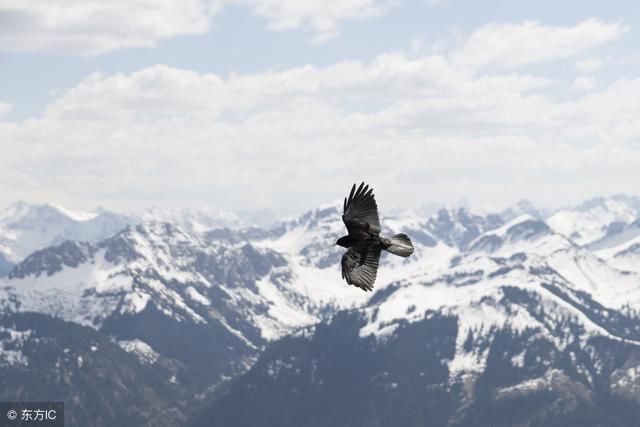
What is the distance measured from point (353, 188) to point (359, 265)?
3.83m

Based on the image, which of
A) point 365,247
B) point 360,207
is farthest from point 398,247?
point 360,207

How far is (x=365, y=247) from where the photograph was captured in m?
40.8

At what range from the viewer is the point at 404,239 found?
41.8 m

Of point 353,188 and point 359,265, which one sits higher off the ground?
point 353,188

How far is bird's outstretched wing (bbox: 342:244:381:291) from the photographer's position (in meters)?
40.3

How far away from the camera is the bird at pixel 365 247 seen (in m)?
40.0

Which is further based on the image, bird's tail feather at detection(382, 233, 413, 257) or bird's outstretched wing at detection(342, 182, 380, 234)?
bird's outstretched wing at detection(342, 182, 380, 234)

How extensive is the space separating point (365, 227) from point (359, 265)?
68.3 inches

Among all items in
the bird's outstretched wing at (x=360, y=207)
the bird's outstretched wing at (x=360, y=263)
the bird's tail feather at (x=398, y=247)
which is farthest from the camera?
the bird's outstretched wing at (x=360, y=207)

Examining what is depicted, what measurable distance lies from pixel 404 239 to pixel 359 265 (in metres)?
2.34

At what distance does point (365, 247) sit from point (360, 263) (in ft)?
2.27

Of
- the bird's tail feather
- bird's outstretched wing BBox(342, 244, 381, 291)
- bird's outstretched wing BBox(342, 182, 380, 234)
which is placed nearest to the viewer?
the bird's tail feather

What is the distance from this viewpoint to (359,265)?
134 feet

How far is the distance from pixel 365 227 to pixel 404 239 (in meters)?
1.69
